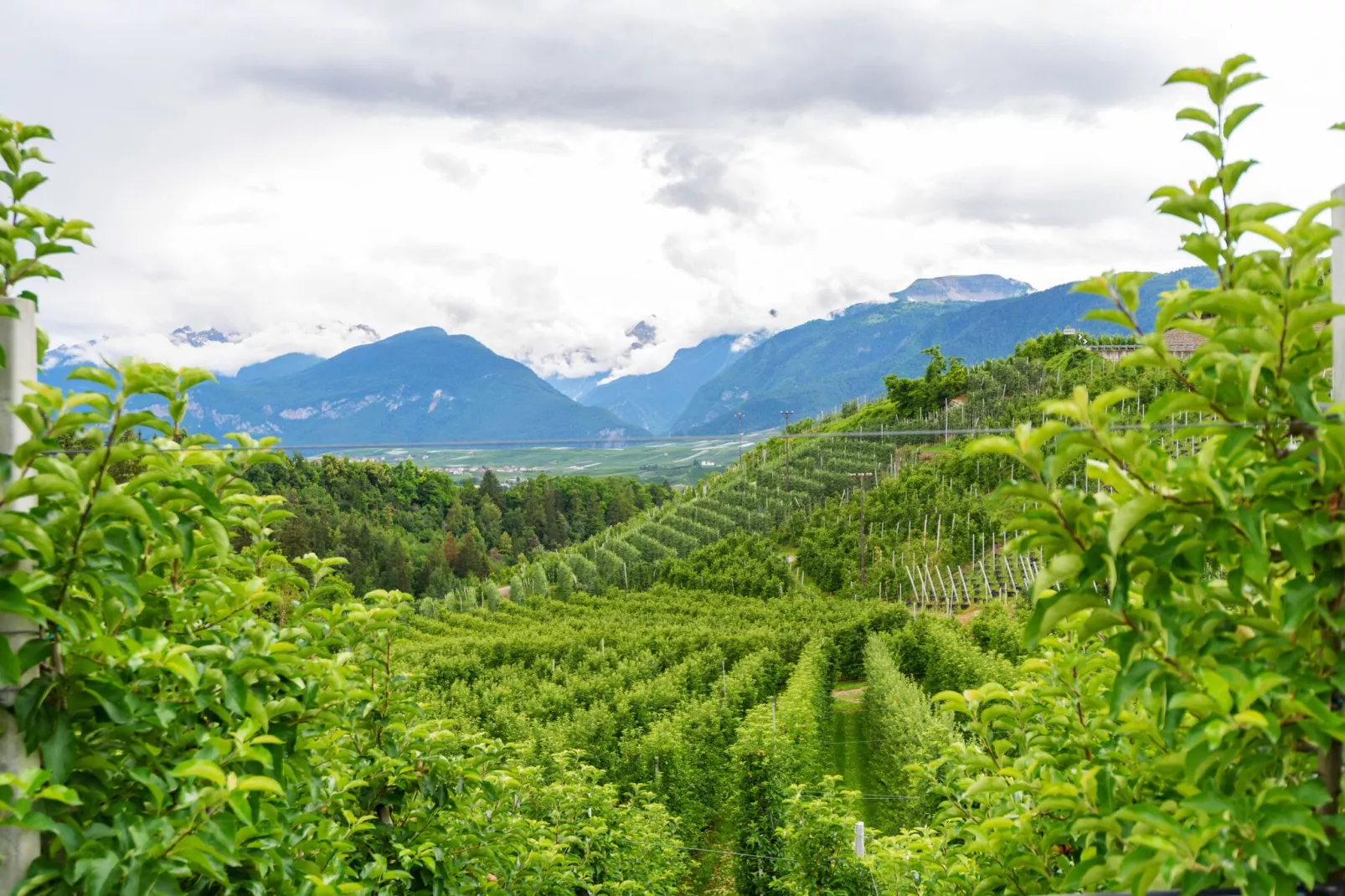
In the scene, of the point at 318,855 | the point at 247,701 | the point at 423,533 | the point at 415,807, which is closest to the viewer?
the point at 247,701

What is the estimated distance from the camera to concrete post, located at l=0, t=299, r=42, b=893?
5.15 feet

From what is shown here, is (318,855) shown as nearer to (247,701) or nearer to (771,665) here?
(247,701)

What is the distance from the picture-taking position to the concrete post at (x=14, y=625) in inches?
61.8

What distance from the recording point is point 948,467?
30.1 m

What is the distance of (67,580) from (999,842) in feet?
7.54

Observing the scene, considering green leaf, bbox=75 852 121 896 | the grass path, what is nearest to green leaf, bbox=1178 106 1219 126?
green leaf, bbox=75 852 121 896

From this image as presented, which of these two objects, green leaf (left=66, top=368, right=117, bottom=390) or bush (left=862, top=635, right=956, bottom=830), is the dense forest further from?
green leaf (left=66, top=368, right=117, bottom=390)

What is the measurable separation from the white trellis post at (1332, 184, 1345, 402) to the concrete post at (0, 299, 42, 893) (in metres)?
2.44

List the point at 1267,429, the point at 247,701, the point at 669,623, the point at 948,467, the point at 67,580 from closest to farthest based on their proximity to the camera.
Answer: the point at 1267,429 → the point at 67,580 → the point at 247,701 → the point at 669,623 → the point at 948,467

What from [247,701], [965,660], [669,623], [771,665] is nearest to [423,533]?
[669,623]

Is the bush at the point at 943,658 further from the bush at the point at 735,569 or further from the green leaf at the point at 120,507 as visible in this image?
the green leaf at the point at 120,507

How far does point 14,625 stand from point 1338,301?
253 centimetres

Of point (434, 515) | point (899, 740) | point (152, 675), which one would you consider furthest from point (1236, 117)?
point (434, 515)

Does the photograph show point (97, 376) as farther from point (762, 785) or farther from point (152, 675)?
point (762, 785)
